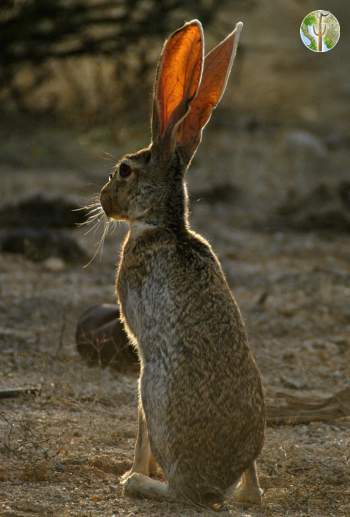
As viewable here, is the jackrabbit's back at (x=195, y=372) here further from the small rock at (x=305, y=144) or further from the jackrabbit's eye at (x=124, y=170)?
the small rock at (x=305, y=144)

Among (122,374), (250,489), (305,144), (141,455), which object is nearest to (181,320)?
(141,455)

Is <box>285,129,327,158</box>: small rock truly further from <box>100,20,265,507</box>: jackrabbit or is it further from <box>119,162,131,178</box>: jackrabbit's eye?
<box>119,162,131,178</box>: jackrabbit's eye

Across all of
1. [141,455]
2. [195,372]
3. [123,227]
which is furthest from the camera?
[123,227]

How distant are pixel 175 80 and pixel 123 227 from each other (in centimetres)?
506

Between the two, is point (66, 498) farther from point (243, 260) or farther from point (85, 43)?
point (85, 43)

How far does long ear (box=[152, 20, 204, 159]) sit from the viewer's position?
4.80 meters

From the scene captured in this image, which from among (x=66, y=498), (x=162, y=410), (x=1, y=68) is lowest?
(x=66, y=498)

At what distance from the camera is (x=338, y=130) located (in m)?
14.1

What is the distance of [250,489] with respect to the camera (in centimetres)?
466

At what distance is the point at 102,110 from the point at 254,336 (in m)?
6.08

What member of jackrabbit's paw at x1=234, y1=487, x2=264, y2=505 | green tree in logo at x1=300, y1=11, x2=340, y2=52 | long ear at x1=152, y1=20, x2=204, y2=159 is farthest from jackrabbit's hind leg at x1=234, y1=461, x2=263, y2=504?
green tree in logo at x1=300, y1=11, x2=340, y2=52

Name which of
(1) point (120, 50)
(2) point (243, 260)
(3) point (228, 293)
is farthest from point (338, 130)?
(3) point (228, 293)

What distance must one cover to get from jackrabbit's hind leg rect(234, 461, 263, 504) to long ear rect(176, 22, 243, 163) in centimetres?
138

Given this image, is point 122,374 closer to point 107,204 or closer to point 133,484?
point 107,204
